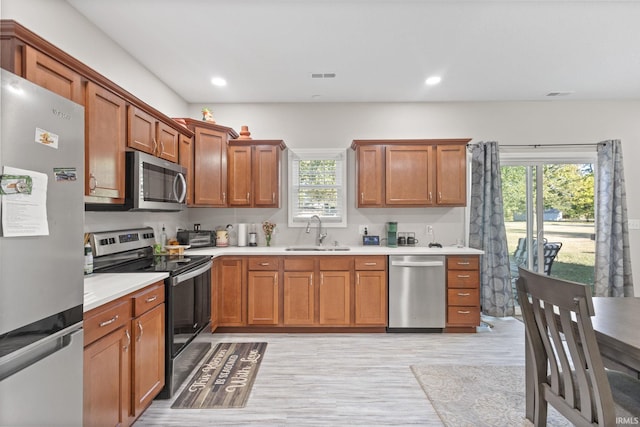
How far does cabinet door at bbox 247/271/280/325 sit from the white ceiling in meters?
2.22

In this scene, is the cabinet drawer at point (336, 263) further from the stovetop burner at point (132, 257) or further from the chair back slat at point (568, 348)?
the chair back slat at point (568, 348)

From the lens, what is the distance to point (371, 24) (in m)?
2.59

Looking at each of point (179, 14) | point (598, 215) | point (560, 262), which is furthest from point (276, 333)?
point (598, 215)

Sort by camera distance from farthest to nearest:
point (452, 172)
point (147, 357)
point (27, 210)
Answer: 1. point (452, 172)
2. point (147, 357)
3. point (27, 210)

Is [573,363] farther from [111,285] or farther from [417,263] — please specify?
[111,285]

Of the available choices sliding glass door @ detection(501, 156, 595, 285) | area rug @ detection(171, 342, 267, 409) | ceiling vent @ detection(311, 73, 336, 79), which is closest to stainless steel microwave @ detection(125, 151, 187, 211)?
area rug @ detection(171, 342, 267, 409)

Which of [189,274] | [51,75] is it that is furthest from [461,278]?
[51,75]

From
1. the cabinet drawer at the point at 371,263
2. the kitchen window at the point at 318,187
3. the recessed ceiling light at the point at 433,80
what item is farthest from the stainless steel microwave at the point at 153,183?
the recessed ceiling light at the point at 433,80

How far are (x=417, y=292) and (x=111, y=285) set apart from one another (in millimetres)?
2914

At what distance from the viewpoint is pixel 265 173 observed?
158 inches

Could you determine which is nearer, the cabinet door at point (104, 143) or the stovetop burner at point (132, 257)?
the cabinet door at point (104, 143)

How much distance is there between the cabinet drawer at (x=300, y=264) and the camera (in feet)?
11.9

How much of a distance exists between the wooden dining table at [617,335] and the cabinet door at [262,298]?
95.0 inches

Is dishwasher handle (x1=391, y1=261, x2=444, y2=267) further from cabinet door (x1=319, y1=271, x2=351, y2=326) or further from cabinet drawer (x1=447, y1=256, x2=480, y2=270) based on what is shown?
cabinet door (x1=319, y1=271, x2=351, y2=326)
